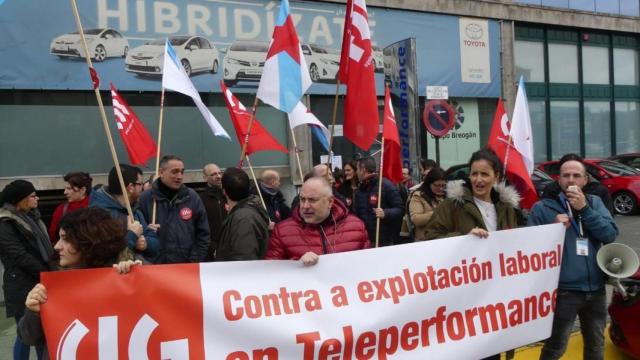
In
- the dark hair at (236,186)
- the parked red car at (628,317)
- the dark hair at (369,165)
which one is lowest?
the parked red car at (628,317)

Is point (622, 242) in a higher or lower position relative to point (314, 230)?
lower

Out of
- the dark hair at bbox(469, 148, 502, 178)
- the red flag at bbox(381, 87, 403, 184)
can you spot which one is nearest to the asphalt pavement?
the red flag at bbox(381, 87, 403, 184)

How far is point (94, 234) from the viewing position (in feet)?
9.02

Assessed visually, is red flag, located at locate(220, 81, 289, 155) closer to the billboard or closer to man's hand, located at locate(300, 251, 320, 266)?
man's hand, located at locate(300, 251, 320, 266)

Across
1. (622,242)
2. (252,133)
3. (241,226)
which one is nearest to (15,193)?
(241,226)

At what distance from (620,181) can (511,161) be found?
11.0 m

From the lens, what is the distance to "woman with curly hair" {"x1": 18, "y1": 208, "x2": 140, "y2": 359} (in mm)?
2742

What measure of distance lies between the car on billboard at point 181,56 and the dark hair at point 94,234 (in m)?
11.1

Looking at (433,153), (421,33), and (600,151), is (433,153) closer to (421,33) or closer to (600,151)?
(421,33)

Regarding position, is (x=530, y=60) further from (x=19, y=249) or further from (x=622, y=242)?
(x=19, y=249)

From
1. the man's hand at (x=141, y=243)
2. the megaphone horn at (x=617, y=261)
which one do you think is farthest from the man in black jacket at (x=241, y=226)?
the megaphone horn at (x=617, y=261)

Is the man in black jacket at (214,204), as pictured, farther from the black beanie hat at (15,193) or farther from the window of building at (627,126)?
the window of building at (627,126)

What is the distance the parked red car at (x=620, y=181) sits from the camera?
14562mm

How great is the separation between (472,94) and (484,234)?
15.7 metres
